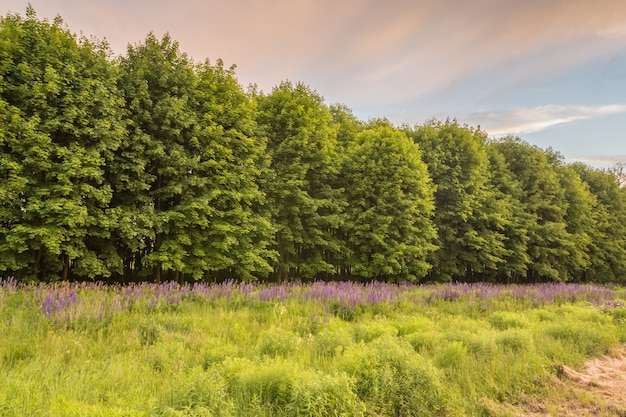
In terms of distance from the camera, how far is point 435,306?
40.1 ft

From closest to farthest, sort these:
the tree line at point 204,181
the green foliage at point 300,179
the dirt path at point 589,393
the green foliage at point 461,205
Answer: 1. the dirt path at point 589,393
2. the tree line at point 204,181
3. the green foliage at point 300,179
4. the green foliage at point 461,205

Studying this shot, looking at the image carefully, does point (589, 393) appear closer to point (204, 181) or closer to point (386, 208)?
point (204, 181)

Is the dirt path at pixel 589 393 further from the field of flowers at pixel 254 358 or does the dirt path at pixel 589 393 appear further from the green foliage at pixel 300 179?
the green foliage at pixel 300 179

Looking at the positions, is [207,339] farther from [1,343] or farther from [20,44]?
[20,44]

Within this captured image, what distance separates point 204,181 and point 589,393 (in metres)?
12.8

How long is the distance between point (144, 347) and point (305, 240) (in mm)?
13121

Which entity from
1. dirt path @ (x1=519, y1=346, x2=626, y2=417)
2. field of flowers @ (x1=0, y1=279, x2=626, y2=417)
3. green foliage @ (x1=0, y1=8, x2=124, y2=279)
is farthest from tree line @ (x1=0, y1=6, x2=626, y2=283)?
dirt path @ (x1=519, y1=346, x2=626, y2=417)

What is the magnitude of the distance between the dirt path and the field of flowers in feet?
0.65

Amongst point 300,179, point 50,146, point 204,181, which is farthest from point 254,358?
point 300,179

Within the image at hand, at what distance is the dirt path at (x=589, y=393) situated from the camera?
4.75 meters

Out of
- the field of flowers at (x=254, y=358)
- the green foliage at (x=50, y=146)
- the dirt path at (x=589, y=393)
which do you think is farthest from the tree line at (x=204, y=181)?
the dirt path at (x=589, y=393)

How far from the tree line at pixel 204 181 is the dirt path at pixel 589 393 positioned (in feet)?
37.4

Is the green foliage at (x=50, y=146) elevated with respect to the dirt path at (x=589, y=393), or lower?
elevated

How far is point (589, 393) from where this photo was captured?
528cm
